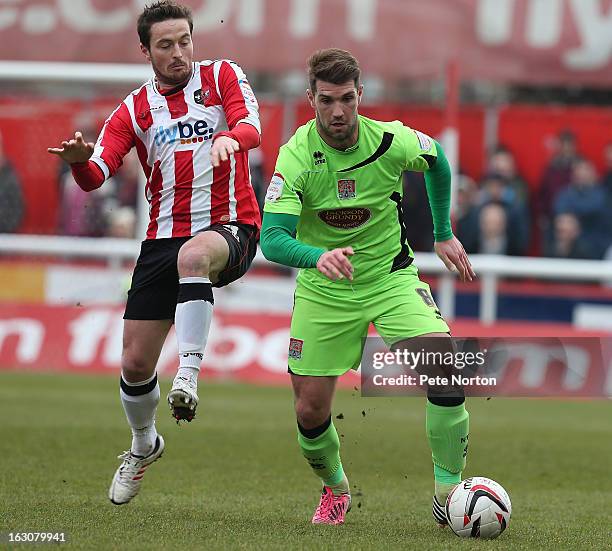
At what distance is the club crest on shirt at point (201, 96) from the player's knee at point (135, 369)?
58.6 inches

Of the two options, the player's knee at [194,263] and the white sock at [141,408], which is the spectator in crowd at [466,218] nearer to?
the white sock at [141,408]

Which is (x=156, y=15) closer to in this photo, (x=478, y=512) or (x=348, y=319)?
(x=348, y=319)

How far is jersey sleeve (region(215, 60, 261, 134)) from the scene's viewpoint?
7219 millimetres

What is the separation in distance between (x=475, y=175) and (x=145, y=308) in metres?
11.2

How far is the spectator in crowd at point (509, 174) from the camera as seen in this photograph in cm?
1644

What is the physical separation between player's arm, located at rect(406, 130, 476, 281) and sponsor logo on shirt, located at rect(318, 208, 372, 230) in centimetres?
35

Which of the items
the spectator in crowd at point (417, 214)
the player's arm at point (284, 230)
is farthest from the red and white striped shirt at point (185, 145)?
the spectator in crowd at point (417, 214)

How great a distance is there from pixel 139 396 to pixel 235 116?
173 centimetres

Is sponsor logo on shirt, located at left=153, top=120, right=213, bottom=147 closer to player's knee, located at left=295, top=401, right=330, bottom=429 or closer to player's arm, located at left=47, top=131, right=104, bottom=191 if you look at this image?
player's arm, located at left=47, top=131, right=104, bottom=191

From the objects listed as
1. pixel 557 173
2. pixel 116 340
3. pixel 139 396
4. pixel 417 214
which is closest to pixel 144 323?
pixel 139 396

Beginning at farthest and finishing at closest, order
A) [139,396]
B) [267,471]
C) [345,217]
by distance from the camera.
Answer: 1. [267,471]
2. [139,396]
3. [345,217]

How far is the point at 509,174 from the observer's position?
16609mm

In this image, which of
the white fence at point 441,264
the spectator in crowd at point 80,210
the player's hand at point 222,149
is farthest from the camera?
the spectator in crowd at point 80,210

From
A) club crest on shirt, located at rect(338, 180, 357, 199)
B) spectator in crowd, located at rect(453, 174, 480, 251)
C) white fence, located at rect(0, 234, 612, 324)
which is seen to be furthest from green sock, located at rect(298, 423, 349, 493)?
spectator in crowd, located at rect(453, 174, 480, 251)
